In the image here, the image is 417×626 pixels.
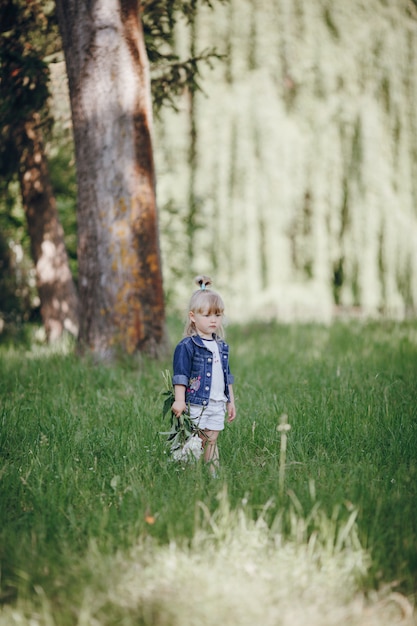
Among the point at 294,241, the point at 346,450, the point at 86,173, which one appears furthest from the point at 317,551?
the point at 294,241

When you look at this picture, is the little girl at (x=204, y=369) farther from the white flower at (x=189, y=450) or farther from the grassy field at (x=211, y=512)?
the grassy field at (x=211, y=512)

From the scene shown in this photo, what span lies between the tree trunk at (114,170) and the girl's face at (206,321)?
2.09 metres

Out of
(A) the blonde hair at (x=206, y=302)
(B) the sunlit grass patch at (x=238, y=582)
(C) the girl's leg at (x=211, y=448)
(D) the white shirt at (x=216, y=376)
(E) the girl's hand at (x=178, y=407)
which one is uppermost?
(A) the blonde hair at (x=206, y=302)

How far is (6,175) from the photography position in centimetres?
712

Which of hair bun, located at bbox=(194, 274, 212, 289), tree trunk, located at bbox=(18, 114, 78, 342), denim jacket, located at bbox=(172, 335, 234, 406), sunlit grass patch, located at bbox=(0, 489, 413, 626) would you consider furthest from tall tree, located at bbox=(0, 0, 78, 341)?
sunlit grass patch, located at bbox=(0, 489, 413, 626)

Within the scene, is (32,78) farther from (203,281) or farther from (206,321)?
(206,321)

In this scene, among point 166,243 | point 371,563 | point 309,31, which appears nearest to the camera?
point 371,563

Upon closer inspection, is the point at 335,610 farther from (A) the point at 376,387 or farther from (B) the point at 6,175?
(B) the point at 6,175

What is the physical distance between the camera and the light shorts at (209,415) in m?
3.27

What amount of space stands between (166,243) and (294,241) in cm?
276

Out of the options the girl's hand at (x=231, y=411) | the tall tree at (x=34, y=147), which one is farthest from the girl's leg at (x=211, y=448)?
the tall tree at (x=34, y=147)

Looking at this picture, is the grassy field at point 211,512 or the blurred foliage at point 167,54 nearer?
the grassy field at point 211,512

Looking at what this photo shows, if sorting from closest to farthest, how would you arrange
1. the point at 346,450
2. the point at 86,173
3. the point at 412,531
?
the point at 412,531
the point at 346,450
the point at 86,173

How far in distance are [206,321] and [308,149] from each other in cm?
848
